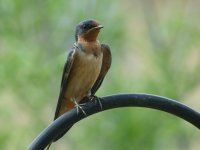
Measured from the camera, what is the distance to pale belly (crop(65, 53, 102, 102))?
2598mm

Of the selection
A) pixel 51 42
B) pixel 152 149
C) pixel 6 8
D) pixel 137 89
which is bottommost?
pixel 152 149

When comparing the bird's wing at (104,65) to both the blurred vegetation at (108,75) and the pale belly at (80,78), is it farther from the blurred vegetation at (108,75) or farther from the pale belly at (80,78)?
the blurred vegetation at (108,75)

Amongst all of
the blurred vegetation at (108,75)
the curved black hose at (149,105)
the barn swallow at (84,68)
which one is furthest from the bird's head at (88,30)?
the blurred vegetation at (108,75)

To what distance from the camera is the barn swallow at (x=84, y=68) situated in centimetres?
256

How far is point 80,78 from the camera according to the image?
2.64 m

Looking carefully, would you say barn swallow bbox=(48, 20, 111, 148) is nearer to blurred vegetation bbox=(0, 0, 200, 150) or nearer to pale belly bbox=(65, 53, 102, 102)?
pale belly bbox=(65, 53, 102, 102)

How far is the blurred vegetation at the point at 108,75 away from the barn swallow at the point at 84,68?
1.21 meters

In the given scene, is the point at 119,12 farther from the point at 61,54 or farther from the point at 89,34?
the point at 89,34

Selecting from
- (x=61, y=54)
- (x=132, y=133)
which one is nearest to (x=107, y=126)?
(x=132, y=133)

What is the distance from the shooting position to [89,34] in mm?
2594

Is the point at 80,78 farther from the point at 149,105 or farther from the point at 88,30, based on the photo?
the point at 149,105

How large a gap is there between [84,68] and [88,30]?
0.18m

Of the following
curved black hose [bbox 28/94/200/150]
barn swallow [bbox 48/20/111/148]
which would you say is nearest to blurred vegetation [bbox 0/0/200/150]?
barn swallow [bbox 48/20/111/148]

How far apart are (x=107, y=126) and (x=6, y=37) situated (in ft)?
2.92
